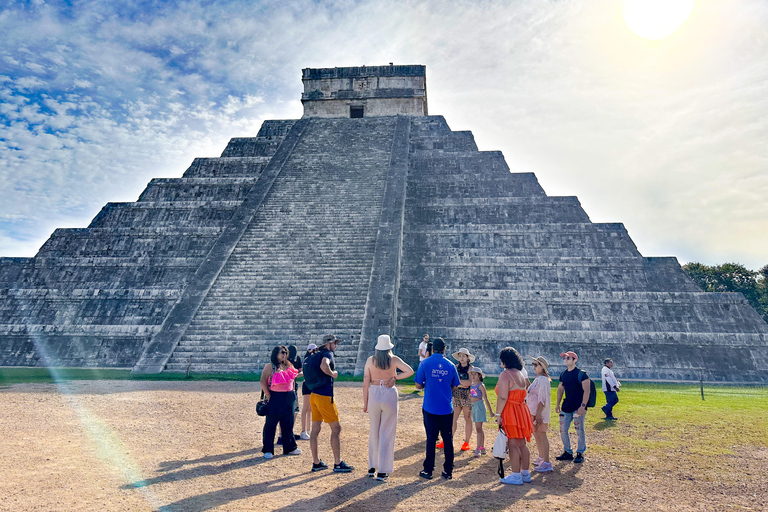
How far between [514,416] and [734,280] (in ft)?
134

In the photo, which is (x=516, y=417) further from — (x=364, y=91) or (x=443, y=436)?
(x=364, y=91)

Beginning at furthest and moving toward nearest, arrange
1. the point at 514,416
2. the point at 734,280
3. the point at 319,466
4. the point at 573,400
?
1. the point at 734,280
2. the point at 573,400
3. the point at 319,466
4. the point at 514,416

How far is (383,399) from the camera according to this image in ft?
17.6

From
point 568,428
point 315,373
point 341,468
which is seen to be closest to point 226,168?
Answer: point 315,373

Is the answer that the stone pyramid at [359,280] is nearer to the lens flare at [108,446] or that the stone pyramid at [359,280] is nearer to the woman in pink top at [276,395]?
the lens flare at [108,446]

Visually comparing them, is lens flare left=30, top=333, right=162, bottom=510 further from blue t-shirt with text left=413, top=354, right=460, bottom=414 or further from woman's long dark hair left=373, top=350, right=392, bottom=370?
blue t-shirt with text left=413, top=354, right=460, bottom=414

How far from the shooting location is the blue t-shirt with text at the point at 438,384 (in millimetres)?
5516

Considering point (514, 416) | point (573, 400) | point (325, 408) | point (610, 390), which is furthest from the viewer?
point (610, 390)

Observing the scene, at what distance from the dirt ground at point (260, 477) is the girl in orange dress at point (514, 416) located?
0.76 ft

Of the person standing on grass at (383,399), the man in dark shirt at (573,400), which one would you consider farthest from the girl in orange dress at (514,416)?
the person standing on grass at (383,399)

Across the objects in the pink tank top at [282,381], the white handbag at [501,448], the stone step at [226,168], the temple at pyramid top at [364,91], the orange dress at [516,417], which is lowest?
the white handbag at [501,448]

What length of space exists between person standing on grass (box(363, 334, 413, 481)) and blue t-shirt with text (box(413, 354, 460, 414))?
0.28 m

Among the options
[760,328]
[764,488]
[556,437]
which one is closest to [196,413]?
[556,437]

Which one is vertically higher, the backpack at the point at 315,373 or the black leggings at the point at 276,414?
the backpack at the point at 315,373
